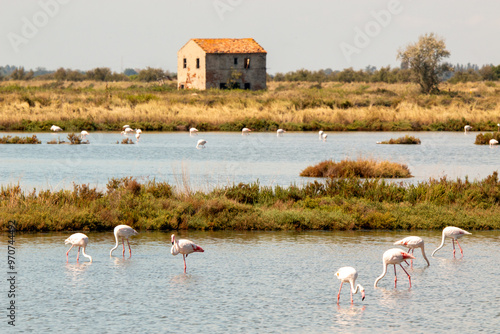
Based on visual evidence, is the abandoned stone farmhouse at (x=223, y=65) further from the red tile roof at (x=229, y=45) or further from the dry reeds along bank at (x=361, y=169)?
the dry reeds along bank at (x=361, y=169)

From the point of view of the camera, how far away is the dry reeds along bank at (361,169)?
26172mm

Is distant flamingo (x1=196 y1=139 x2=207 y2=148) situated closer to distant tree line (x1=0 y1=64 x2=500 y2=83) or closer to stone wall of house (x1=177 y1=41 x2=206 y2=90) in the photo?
stone wall of house (x1=177 y1=41 x2=206 y2=90)

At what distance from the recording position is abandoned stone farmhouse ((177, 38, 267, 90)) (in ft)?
276

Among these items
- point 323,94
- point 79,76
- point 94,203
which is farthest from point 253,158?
point 79,76

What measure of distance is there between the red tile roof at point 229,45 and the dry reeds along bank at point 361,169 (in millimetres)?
58673

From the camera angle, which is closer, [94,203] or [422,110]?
[94,203]

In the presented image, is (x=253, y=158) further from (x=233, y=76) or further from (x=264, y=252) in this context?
(x=233, y=76)

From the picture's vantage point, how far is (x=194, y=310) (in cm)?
1037

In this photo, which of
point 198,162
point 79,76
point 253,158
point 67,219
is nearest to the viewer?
point 67,219

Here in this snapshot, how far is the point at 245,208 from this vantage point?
17609 mm

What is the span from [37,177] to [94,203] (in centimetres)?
861

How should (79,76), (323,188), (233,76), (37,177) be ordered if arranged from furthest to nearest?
(79,76), (233,76), (37,177), (323,188)

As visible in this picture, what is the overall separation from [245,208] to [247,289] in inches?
242

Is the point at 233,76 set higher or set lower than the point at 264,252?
higher
